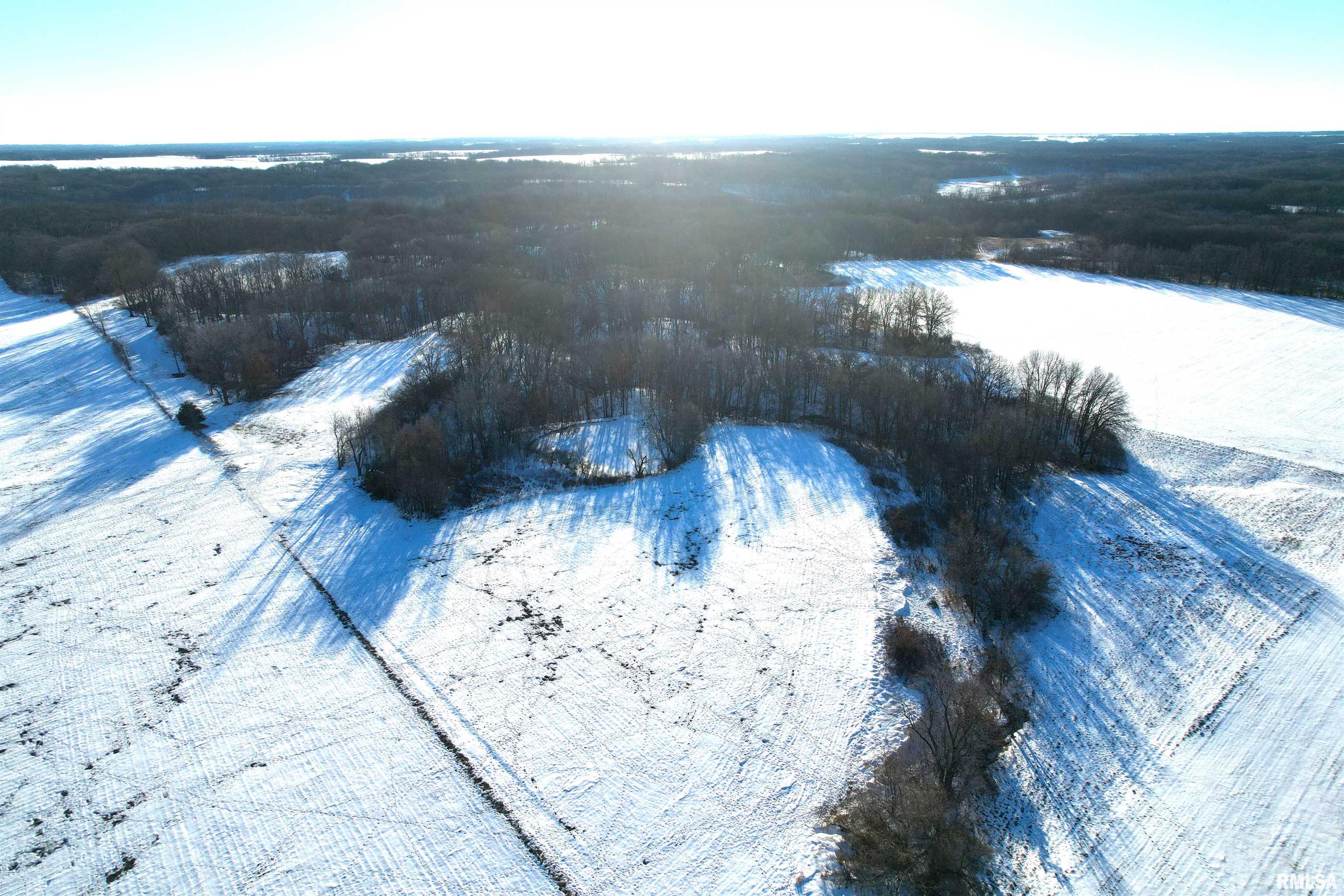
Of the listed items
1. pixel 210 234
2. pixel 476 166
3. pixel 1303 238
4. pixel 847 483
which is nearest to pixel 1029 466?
pixel 847 483

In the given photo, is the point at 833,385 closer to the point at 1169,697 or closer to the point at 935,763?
the point at 1169,697

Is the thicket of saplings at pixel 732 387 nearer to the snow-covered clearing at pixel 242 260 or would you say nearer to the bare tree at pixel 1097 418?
the bare tree at pixel 1097 418

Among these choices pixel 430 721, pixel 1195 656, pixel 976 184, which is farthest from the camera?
pixel 976 184

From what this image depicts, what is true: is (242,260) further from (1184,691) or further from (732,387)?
(1184,691)

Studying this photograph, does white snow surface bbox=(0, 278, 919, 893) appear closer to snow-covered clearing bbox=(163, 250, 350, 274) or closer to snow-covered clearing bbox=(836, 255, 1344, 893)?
snow-covered clearing bbox=(836, 255, 1344, 893)

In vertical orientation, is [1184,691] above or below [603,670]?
below

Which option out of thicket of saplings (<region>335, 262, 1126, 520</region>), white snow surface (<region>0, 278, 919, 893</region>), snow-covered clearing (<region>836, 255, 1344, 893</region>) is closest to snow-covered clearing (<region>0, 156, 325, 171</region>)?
thicket of saplings (<region>335, 262, 1126, 520</region>)

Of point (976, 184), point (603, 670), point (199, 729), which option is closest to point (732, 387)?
point (603, 670)

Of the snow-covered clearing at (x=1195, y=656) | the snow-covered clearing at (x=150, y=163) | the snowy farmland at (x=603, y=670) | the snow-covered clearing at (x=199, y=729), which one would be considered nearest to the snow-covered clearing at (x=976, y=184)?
the snow-covered clearing at (x=1195, y=656)
